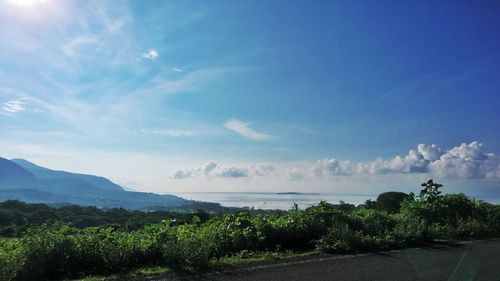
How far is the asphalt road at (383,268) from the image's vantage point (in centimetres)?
678

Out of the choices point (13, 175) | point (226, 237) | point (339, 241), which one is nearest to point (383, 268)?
point (339, 241)

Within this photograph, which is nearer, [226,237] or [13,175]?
[226,237]

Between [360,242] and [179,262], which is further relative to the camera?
[360,242]

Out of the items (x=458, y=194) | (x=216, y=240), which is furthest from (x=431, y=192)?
(x=216, y=240)

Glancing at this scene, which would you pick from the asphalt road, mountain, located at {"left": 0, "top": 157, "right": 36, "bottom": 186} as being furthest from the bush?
mountain, located at {"left": 0, "top": 157, "right": 36, "bottom": 186}

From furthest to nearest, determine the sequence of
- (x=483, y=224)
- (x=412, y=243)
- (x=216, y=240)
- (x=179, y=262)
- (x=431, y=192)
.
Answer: (x=431, y=192)
(x=483, y=224)
(x=412, y=243)
(x=216, y=240)
(x=179, y=262)

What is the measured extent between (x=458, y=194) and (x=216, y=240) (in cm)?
1015

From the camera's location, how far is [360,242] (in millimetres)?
9562

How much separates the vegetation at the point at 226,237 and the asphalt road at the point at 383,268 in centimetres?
75

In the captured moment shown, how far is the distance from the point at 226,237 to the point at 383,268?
3199 mm

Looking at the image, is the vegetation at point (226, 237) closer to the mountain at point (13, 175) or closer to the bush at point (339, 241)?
the bush at point (339, 241)

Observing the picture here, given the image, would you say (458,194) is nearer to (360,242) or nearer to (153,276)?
(360,242)

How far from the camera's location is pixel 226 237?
8977 mm

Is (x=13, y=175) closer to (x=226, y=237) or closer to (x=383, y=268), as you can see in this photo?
(x=226, y=237)
